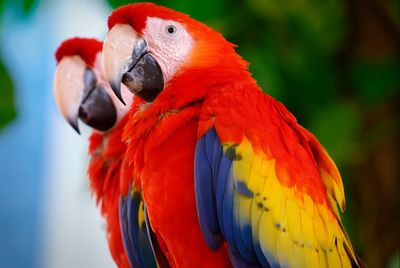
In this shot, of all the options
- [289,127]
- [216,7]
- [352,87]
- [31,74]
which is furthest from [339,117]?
[31,74]

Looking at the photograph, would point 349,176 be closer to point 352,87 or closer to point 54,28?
point 352,87

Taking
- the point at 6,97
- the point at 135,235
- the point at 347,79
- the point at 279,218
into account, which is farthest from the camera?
the point at 347,79

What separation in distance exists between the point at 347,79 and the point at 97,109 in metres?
0.84

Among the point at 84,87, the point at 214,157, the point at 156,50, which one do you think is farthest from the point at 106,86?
the point at 214,157

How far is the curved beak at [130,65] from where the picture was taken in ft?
2.52

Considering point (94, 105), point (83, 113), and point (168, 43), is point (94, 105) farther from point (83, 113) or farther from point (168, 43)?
point (168, 43)

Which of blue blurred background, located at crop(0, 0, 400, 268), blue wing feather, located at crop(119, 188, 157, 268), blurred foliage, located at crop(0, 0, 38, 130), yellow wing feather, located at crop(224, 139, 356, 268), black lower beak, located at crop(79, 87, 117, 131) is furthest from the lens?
blue blurred background, located at crop(0, 0, 400, 268)

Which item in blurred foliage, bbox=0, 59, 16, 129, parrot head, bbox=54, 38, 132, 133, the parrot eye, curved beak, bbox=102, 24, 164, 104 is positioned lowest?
blurred foliage, bbox=0, 59, 16, 129

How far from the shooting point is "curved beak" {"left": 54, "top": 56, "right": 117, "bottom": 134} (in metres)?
1.01

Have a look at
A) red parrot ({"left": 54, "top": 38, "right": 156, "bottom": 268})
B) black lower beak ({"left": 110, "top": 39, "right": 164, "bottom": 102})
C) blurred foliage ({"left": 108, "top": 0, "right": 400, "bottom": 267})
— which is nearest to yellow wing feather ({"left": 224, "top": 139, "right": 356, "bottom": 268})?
black lower beak ({"left": 110, "top": 39, "right": 164, "bottom": 102})

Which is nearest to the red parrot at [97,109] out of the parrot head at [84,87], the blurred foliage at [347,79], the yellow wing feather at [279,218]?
the parrot head at [84,87]

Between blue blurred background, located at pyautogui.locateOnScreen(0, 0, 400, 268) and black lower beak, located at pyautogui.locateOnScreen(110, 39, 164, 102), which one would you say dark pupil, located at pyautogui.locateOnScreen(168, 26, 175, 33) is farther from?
blue blurred background, located at pyautogui.locateOnScreen(0, 0, 400, 268)

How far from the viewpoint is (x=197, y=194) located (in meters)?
0.76

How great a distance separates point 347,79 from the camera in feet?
5.34
